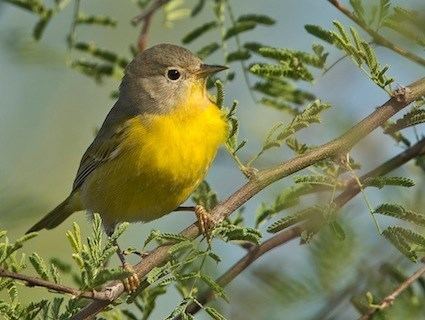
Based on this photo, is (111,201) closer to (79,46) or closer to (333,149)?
(79,46)

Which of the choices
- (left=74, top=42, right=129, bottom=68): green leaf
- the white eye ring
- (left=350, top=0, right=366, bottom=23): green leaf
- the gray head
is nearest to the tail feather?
the gray head

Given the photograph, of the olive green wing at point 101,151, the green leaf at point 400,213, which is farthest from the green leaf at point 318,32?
the olive green wing at point 101,151

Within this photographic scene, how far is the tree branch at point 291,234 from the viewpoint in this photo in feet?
10.6

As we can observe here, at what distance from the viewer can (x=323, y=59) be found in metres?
3.46

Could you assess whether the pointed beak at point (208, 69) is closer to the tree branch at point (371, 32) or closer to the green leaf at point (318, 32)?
the green leaf at point (318, 32)

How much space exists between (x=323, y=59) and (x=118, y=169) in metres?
1.63

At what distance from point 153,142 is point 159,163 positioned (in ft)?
0.58

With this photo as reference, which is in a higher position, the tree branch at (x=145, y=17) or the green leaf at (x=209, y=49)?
the tree branch at (x=145, y=17)

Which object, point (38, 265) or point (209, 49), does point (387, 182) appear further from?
point (209, 49)

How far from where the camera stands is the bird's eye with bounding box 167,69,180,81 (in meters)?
5.17

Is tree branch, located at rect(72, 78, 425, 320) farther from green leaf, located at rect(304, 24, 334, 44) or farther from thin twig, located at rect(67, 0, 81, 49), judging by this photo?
thin twig, located at rect(67, 0, 81, 49)

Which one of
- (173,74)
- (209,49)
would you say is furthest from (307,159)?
(173,74)

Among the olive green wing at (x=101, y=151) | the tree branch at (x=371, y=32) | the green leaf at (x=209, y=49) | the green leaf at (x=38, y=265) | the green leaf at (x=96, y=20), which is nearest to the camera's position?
the green leaf at (x=38, y=265)

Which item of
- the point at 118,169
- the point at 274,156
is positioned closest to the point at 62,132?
the point at 118,169
